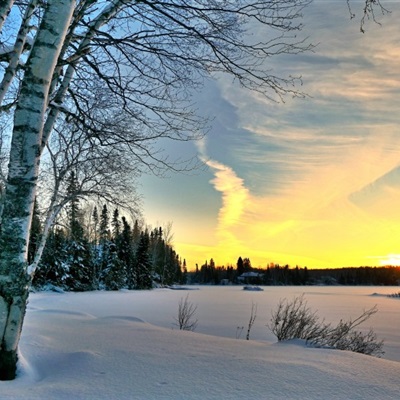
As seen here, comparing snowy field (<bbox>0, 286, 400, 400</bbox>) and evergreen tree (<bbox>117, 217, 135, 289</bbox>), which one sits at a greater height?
evergreen tree (<bbox>117, 217, 135, 289</bbox>)

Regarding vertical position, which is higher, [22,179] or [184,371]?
[22,179]

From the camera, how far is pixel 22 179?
275cm

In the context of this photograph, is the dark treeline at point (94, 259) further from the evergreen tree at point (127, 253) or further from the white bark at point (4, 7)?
the white bark at point (4, 7)

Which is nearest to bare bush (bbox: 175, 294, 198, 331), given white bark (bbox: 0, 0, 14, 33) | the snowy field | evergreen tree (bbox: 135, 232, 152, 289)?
the snowy field

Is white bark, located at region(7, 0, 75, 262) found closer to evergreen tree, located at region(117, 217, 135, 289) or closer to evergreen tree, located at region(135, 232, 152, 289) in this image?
evergreen tree, located at region(117, 217, 135, 289)

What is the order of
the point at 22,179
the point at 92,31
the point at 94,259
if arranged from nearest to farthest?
the point at 22,179
the point at 92,31
the point at 94,259

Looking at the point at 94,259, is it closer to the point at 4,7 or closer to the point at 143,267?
the point at 143,267

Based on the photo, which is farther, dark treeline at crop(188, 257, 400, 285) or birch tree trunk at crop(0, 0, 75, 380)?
dark treeline at crop(188, 257, 400, 285)

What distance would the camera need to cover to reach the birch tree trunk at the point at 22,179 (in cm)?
264

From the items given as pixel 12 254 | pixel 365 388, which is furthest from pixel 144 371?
pixel 365 388

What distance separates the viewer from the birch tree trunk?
2.64 metres

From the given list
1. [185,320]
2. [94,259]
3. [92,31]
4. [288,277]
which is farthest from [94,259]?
[288,277]

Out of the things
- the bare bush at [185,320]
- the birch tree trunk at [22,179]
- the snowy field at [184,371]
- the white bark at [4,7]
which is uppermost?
the white bark at [4,7]

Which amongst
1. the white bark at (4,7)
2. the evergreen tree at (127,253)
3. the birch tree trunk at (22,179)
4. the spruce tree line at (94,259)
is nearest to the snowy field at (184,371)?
the birch tree trunk at (22,179)
